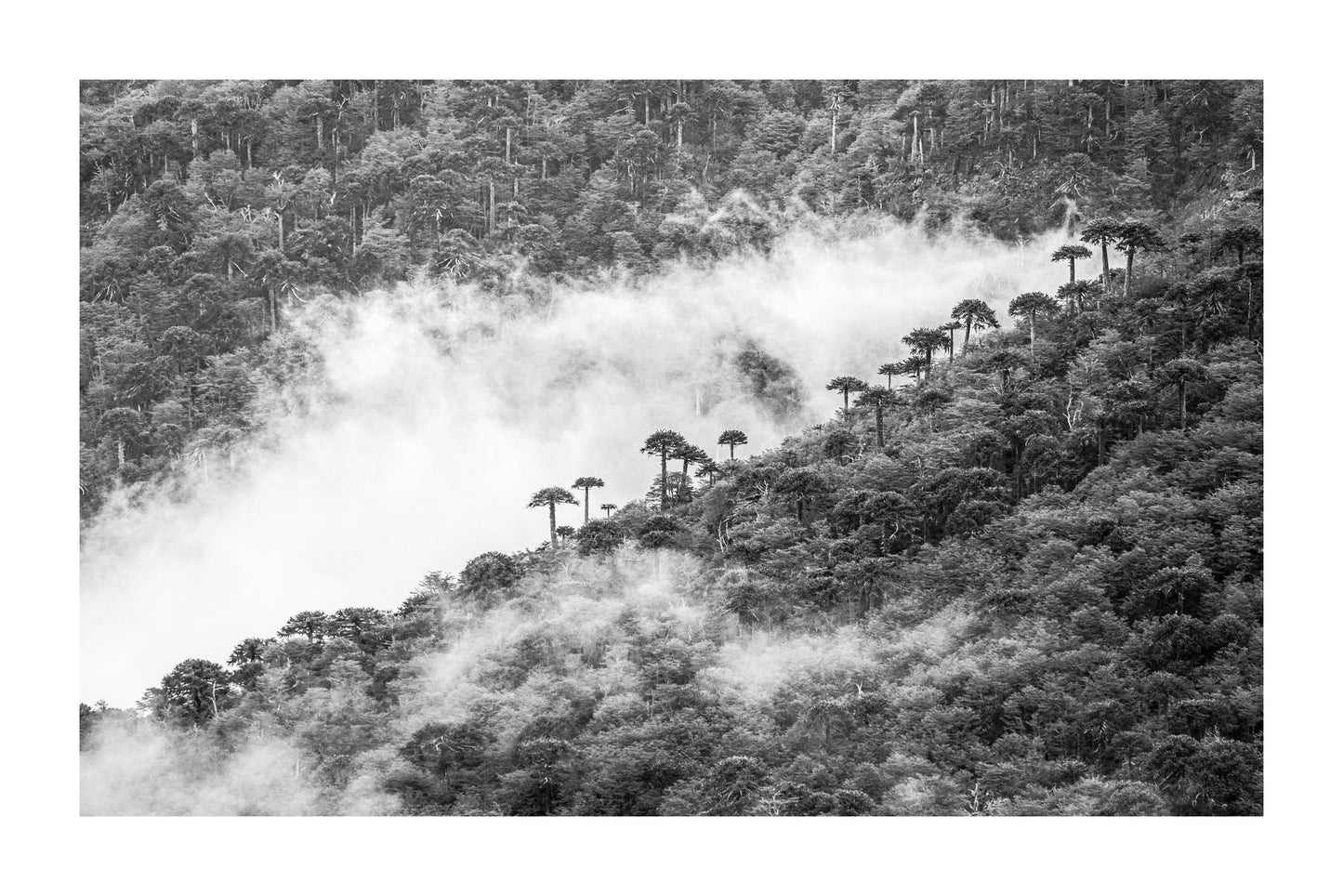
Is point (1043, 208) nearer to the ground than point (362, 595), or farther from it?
farther from it

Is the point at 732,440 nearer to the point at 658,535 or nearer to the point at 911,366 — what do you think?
the point at 658,535

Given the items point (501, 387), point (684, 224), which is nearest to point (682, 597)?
point (501, 387)

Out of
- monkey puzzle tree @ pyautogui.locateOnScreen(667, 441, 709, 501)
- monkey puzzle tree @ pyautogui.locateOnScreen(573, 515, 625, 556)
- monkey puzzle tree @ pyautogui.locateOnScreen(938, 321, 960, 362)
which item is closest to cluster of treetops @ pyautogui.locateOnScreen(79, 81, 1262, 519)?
monkey puzzle tree @ pyautogui.locateOnScreen(938, 321, 960, 362)

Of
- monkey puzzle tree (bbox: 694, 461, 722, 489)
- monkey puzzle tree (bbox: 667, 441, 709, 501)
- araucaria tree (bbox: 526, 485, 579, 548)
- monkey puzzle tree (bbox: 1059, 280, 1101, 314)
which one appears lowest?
araucaria tree (bbox: 526, 485, 579, 548)

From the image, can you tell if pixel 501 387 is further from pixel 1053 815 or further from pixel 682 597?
pixel 1053 815

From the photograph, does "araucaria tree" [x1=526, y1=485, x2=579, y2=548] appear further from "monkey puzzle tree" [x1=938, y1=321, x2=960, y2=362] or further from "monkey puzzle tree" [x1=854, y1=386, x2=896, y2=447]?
"monkey puzzle tree" [x1=938, y1=321, x2=960, y2=362]

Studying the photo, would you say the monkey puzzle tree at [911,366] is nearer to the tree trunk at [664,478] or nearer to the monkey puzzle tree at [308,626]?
the tree trunk at [664,478]
